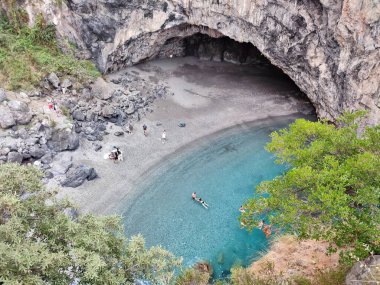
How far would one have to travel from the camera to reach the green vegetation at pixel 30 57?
26.5m

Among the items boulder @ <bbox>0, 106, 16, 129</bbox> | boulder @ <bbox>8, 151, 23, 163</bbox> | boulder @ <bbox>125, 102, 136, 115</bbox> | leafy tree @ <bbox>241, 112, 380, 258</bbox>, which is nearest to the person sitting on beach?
leafy tree @ <bbox>241, 112, 380, 258</bbox>

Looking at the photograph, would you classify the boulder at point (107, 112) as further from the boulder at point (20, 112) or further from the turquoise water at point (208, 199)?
the turquoise water at point (208, 199)

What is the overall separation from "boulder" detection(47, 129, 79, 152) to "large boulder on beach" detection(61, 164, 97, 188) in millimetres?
2094

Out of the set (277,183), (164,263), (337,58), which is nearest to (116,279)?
(164,263)

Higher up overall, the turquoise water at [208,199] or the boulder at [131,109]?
the boulder at [131,109]

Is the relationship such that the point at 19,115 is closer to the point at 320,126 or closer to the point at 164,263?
the point at 164,263

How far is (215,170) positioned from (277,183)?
10155 millimetres

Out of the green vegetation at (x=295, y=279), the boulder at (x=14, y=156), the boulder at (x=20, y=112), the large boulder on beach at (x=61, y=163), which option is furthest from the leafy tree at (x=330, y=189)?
the boulder at (x=20, y=112)

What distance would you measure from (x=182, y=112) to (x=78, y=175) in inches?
407

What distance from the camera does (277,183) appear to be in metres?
13.9

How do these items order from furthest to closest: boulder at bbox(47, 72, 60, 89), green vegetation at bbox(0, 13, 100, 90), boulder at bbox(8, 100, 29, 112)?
boulder at bbox(47, 72, 60, 89) < green vegetation at bbox(0, 13, 100, 90) < boulder at bbox(8, 100, 29, 112)

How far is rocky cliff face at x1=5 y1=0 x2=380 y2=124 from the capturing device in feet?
71.7

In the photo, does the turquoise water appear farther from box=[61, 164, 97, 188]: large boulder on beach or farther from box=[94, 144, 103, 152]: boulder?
box=[94, 144, 103, 152]: boulder

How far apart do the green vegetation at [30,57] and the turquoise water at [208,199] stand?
11371 mm
